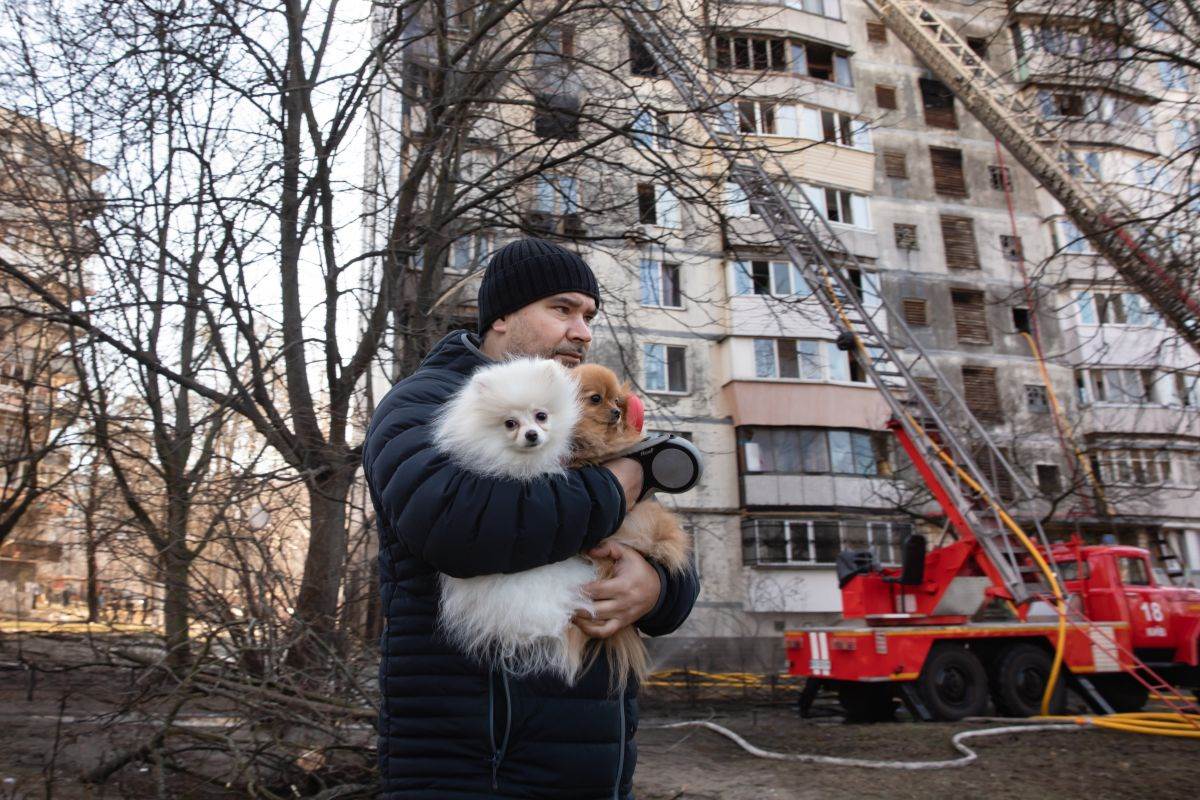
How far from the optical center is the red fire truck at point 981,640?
1111cm

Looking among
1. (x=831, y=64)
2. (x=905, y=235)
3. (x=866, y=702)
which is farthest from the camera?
(x=831, y=64)

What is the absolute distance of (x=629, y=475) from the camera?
188 centimetres

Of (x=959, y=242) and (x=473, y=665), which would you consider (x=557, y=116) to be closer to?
(x=473, y=665)

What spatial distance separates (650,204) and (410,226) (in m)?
2.86

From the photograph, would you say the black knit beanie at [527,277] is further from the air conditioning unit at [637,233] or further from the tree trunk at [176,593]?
the air conditioning unit at [637,233]

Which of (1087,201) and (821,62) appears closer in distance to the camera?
(1087,201)

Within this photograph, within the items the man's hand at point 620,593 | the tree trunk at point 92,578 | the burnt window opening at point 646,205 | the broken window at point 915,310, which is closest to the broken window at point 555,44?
the burnt window opening at point 646,205

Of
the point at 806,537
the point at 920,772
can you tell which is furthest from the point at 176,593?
the point at 806,537

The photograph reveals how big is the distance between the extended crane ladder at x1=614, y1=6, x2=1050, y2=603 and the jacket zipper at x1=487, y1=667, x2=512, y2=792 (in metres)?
7.57

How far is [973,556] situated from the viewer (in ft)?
38.9

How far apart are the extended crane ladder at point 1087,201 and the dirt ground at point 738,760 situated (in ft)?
14.3

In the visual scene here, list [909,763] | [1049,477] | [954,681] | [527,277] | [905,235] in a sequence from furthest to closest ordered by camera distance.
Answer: [905,235], [1049,477], [954,681], [909,763], [527,277]

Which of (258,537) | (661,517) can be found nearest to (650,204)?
(258,537)

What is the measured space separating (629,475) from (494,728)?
2.03 feet
